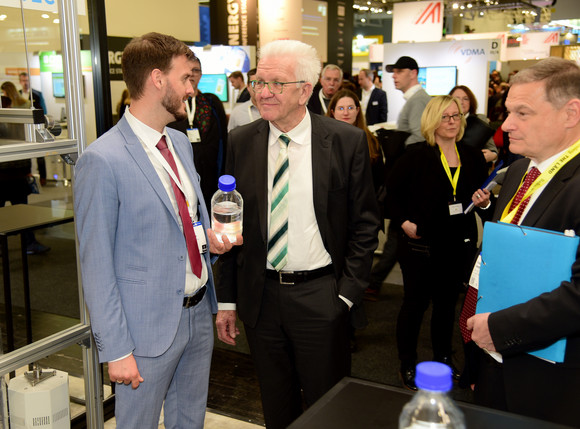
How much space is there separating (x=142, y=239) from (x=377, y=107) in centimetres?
777

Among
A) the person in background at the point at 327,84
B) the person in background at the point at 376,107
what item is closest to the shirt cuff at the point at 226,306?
the person in background at the point at 327,84

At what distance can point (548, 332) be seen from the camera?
1.49m

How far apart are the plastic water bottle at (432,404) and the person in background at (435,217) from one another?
217 cm

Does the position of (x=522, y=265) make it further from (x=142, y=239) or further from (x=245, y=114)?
(x=245, y=114)

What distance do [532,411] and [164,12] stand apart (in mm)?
8523

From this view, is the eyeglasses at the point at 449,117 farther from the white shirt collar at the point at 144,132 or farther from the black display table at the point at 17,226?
the black display table at the point at 17,226

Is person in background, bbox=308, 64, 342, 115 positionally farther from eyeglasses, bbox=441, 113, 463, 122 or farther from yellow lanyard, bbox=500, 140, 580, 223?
yellow lanyard, bbox=500, 140, 580, 223

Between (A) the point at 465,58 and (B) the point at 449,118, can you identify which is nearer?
(B) the point at 449,118

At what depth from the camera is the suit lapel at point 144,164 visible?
174 cm

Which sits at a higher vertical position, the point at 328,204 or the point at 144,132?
the point at 144,132

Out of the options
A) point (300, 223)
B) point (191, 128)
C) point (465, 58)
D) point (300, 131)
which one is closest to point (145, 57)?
point (300, 131)

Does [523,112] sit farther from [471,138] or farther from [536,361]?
[471,138]

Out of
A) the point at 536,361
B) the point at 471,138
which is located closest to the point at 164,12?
the point at 471,138

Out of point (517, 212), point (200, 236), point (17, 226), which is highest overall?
point (517, 212)
